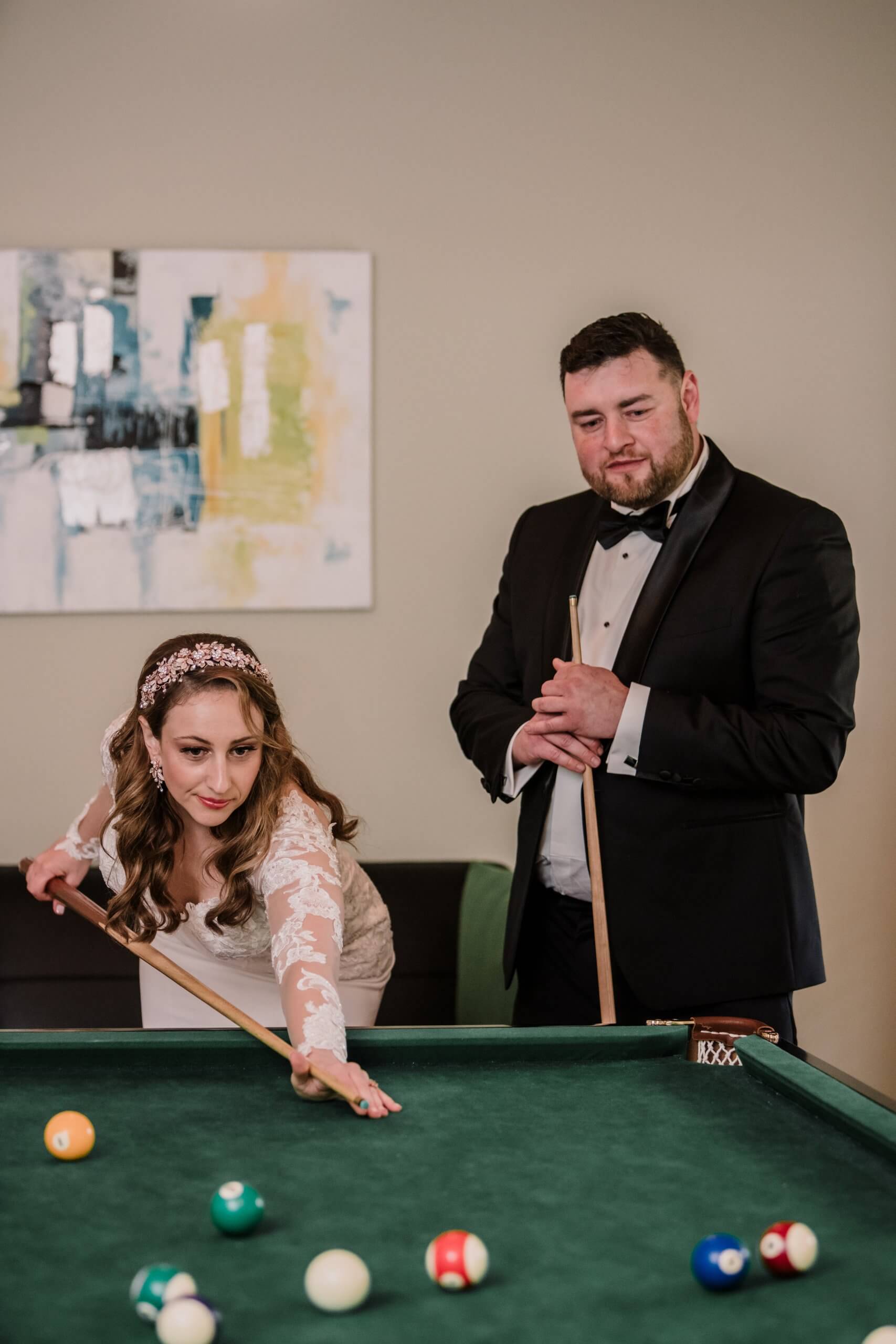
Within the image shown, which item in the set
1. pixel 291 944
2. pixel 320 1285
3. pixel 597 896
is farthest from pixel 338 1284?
pixel 597 896

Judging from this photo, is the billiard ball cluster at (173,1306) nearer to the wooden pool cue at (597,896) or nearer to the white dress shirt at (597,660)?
the wooden pool cue at (597,896)

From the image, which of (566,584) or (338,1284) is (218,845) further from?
(338,1284)

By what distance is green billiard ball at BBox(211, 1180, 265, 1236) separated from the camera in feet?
3.63

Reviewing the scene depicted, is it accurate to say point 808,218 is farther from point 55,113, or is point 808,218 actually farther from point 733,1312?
point 733,1312

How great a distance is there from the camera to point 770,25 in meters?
3.23

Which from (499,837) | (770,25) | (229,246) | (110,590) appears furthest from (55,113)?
(499,837)

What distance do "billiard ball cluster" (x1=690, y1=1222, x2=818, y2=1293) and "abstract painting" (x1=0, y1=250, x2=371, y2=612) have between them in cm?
231

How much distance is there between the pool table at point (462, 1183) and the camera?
1.00 m

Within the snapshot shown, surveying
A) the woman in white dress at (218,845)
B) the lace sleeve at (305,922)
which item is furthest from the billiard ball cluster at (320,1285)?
the woman in white dress at (218,845)

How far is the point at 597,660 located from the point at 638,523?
0.25 m

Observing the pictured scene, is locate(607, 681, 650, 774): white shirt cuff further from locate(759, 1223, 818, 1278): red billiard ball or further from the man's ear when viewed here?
locate(759, 1223, 818, 1278): red billiard ball

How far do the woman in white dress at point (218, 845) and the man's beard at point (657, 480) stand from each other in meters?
0.66

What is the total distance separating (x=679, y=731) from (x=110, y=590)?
5.54 ft

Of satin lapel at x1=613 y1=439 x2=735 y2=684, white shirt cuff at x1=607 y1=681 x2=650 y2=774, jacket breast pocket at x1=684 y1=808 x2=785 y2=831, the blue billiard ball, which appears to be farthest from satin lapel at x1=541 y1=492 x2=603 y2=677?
the blue billiard ball
